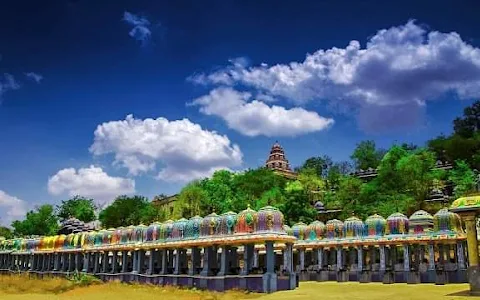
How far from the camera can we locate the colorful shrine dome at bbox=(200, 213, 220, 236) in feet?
81.8

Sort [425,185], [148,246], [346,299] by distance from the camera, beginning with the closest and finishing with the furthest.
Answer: [346,299]
[148,246]
[425,185]

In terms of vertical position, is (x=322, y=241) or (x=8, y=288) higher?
(x=322, y=241)

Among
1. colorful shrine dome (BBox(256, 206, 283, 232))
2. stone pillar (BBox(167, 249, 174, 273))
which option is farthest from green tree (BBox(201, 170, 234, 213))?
colorful shrine dome (BBox(256, 206, 283, 232))

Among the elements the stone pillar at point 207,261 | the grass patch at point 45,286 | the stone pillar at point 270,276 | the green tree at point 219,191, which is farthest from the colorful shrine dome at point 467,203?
the green tree at point 219,191

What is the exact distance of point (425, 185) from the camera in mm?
51625

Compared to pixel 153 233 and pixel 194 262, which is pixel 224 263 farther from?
pixel 153 233

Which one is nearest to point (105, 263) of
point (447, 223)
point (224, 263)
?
point (224, 263)

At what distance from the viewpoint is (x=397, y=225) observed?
29.5 meters

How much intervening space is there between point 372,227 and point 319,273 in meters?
5.18

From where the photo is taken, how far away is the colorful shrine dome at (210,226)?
24.9 metres

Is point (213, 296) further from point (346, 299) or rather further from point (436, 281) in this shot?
point (436, 281)

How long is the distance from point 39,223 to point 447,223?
71.0 meters

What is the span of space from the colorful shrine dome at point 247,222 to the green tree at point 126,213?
48406 millimetres

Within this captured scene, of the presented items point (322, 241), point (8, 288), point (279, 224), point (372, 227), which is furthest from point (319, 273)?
point (8, 288)
